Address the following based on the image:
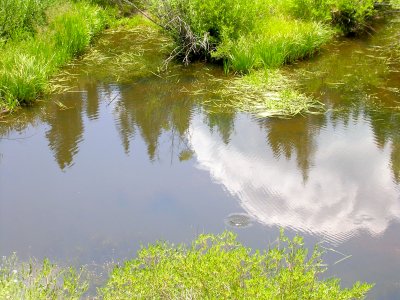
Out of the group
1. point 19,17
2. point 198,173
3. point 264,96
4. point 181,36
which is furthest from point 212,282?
point 19,17

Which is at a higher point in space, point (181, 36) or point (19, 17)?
point (19, 17)

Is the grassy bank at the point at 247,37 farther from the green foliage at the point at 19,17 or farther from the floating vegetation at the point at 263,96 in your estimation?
the green foliage at the point at 19,17

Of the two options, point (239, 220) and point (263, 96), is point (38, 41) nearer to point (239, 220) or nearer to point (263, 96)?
point (263, 96)

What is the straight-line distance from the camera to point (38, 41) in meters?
11.3

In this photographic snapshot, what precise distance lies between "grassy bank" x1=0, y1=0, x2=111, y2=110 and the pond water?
1.39 feet

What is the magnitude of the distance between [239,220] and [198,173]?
1250 mm

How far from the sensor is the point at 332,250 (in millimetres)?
5852

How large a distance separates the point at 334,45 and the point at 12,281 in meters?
10.2

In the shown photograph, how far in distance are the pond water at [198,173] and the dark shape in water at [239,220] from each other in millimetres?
19

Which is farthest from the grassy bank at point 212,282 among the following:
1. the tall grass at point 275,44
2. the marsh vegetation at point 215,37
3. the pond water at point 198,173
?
the tall grass at point 275,44

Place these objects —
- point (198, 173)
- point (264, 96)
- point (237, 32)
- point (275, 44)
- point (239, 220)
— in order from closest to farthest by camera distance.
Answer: point (239, 220) → point (198, 173) → point (264, 96) → point (275, 44) → point (237, 32)

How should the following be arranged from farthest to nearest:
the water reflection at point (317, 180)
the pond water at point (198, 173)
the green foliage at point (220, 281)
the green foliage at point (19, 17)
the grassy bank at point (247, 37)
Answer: the green foliage at point (19, 17) → the grassy bank at point (247, 37) → the water reflection at point (317, 180) → the pond water at point (198, 173) → the green foliage at point (220, 281)

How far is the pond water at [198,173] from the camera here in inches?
242

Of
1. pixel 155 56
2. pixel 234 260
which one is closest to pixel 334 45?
pixel 155 56
